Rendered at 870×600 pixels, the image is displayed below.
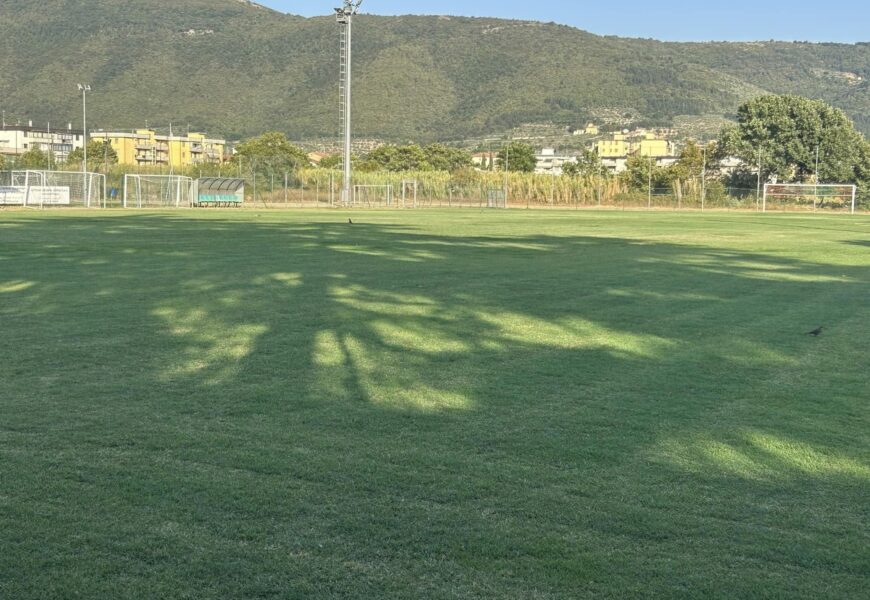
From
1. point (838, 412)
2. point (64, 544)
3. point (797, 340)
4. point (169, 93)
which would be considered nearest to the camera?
point (64, 544)

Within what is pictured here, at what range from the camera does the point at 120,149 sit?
143625 mm

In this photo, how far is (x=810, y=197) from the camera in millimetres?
66938

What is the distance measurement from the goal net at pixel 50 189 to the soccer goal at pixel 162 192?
2348 millimetres

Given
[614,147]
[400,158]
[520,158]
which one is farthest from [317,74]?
[614,147]

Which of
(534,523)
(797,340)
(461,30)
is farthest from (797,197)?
(461,30)

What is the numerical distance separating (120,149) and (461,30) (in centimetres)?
7382

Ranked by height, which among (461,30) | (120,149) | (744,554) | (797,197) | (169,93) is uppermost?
(461,30)

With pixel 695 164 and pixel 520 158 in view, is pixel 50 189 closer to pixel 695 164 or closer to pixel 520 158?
pixel 695 164

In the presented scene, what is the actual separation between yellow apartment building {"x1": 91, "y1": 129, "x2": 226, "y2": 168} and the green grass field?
437 feet

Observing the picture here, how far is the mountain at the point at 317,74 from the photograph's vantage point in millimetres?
158750

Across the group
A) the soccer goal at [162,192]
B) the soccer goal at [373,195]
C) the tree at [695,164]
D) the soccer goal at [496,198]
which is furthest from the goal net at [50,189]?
the tree at [695,164]

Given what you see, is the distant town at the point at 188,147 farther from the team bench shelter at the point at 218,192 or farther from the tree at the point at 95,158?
the team bench shelter at the point at 218,192

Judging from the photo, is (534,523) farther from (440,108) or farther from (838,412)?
(440,108)

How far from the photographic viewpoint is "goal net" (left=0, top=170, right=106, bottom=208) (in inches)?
1962
